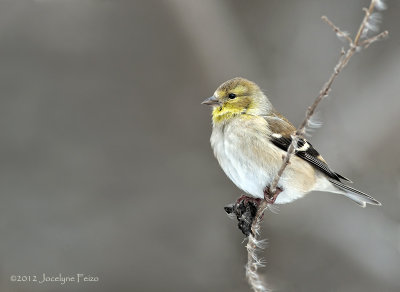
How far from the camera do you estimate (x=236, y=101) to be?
394 centimetres

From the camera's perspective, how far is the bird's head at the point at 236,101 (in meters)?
3.90

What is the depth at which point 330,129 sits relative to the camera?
7.04 metres

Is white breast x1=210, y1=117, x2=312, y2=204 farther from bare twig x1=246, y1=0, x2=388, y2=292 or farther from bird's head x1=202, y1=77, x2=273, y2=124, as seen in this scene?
bare twig x1=246, y1=0, x2=388, y2=292

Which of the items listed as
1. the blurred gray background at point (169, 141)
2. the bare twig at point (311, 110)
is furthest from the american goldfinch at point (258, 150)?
the blurred gray background at point (169, 141)

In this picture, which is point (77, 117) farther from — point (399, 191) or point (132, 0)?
point (399, 191)

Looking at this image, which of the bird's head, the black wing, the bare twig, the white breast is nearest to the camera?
the bare twig

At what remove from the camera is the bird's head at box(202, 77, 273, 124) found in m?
3.90

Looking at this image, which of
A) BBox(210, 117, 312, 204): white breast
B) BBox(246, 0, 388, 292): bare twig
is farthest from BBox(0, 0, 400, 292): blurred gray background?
BBox(246, 0, 388, 292): bare twig

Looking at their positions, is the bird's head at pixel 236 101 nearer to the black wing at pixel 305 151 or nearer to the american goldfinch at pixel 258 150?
the american goldfinch at pixel 258 150

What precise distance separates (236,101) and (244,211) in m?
1.03

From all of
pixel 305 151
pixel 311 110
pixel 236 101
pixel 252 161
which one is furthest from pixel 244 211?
pixel 311 110

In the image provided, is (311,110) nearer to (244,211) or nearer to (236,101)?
(244,211)

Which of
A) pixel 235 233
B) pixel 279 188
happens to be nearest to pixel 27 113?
pixel 235 233

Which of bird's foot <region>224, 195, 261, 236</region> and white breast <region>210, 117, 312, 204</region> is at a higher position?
white breast <region>210, 117, 312, 204</region>
